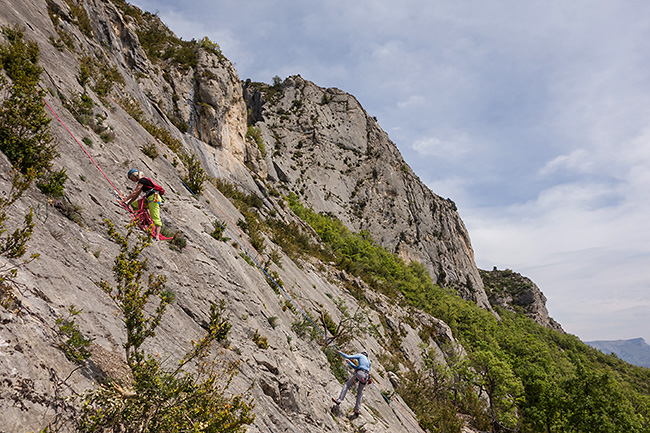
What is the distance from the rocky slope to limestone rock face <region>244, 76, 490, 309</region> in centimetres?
2175

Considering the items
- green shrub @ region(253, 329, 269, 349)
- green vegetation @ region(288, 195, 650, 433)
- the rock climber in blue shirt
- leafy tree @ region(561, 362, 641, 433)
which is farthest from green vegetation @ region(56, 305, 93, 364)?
leafy tree @ region(561, 362, 641, 433)

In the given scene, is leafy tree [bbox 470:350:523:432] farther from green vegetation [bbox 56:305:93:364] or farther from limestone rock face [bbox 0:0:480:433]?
green vegetation [bbox 56:305:93:364]

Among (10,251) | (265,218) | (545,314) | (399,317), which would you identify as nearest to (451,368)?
(399,317)

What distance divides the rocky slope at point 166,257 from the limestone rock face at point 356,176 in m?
21.8

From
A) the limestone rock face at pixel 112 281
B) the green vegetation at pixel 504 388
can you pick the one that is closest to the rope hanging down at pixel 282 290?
the limestone rock face at pixel 112 281

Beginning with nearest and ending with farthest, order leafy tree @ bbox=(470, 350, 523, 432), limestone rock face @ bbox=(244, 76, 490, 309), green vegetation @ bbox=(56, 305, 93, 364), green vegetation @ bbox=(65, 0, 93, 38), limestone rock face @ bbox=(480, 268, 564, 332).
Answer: green vegetation @ bbox=(56, 305, 93, 364) < green vegetation @ bbox=(65, 0, 93, 38) < leafy tree @ bbox=(470, 350, 523, 432) < limestone rock face @ bbox=(244, 76, 490, 309) < limestone rock face @ bbox=(480, 268, 564, 332)

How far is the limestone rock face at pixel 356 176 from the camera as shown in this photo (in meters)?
50.5

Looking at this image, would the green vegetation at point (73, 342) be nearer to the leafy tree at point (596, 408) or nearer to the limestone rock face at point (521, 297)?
the leafy tree at point (596, 408)

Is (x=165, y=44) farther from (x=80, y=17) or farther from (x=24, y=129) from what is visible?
(x=24, y=129)

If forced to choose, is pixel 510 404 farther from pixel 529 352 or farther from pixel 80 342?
pixel 80 342

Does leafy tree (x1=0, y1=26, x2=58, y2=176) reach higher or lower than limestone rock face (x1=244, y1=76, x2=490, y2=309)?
lower

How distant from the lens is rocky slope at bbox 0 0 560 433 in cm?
333

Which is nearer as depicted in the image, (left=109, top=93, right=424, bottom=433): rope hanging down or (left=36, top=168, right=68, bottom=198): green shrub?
(left=36, top=168, right=68, bottom=198): green shrub

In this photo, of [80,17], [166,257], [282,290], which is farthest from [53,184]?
[80,17]
